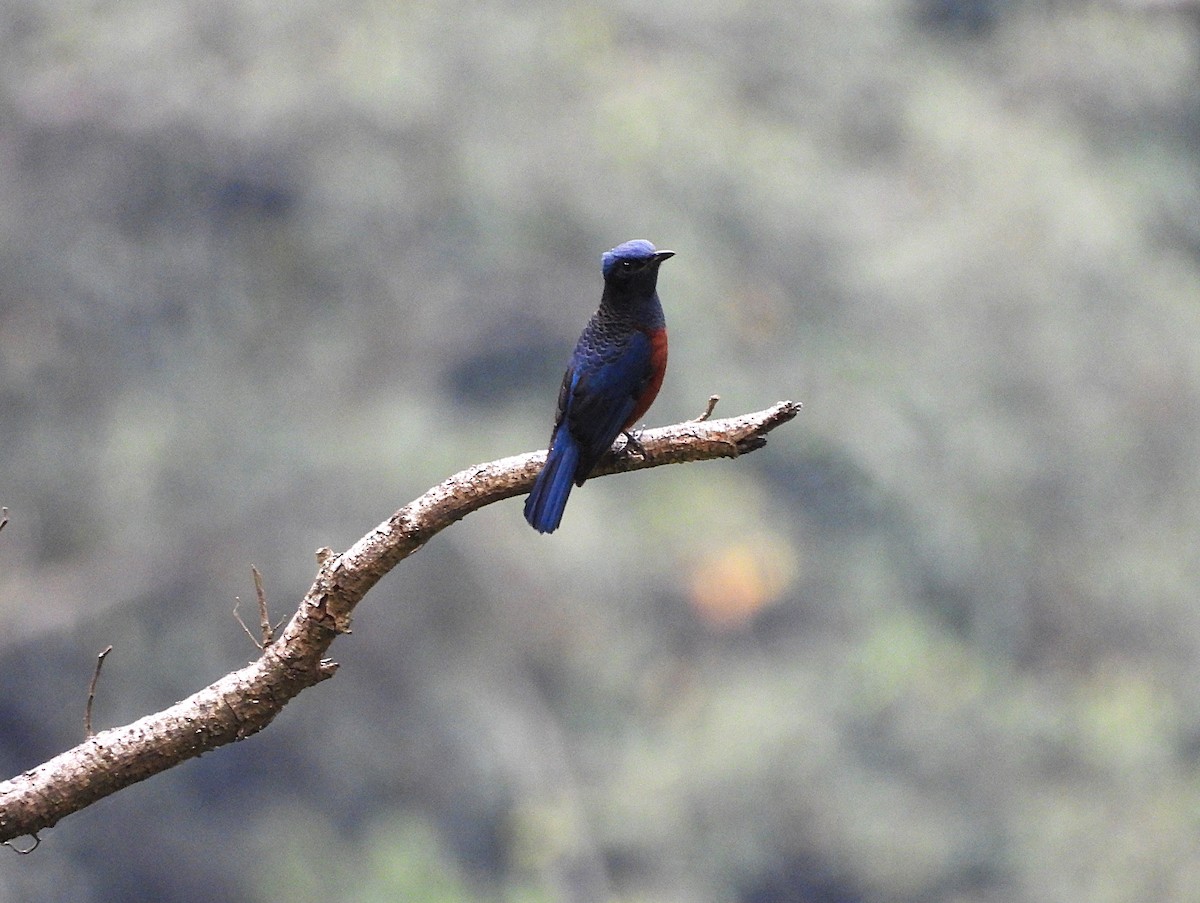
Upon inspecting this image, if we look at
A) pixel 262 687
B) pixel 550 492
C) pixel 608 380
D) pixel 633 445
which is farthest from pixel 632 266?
pixel 262 687

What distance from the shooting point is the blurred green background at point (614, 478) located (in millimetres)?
11289

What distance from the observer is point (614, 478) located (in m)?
12.2

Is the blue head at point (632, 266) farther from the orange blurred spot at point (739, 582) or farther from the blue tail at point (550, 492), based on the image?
the orange blurred spot at point (739, 582)

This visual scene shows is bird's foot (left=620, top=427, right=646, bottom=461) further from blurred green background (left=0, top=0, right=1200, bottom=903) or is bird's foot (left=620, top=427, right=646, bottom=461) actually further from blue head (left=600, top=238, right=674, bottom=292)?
blurred green background (left=0, top=0, right=1200, bottom=903)

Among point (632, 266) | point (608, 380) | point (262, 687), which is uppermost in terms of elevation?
point (632, 266)

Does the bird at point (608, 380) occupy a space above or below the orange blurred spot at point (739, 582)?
below

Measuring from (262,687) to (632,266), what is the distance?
1592 millimetres

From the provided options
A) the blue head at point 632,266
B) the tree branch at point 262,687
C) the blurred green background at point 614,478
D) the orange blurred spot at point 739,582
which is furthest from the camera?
the orange blurred spot at point 739,582

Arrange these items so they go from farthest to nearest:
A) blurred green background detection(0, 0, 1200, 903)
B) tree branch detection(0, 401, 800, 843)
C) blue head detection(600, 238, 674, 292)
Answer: blurred green background detection(0, 0, 1200, 903) → blue head detection(600, 238, 674, 292) → tree branch detection(0, 401, 800, 843)

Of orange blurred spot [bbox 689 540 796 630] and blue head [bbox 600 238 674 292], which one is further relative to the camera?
orange blurred spot [bbox 689 540 796 630]

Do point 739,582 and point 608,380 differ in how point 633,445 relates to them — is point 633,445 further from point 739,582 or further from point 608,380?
point 739,582

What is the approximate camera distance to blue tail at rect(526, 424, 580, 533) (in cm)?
327

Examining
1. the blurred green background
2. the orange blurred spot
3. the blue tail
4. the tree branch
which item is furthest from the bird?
the orange blurred spot

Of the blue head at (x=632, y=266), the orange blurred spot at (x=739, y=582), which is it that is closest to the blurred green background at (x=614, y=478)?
the orange blurred spot at (x=739, y=582)
